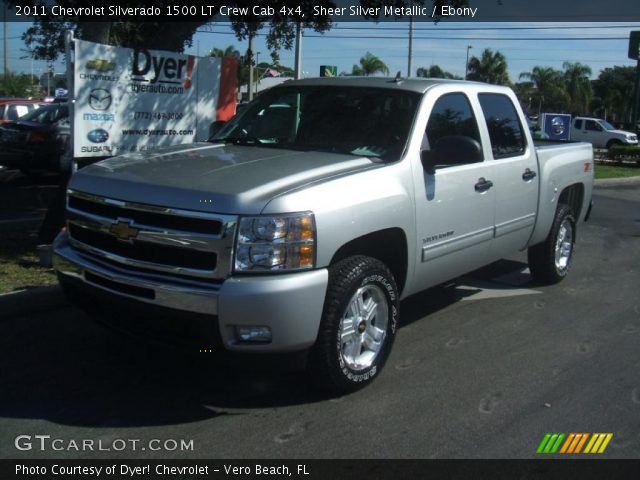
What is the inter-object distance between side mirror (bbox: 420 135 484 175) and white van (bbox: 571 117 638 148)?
3061 centimetres

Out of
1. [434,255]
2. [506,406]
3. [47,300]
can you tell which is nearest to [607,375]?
[506,406]

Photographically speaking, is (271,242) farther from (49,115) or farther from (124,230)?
(49,115)

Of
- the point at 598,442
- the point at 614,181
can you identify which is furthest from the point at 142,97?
the point at 614,181

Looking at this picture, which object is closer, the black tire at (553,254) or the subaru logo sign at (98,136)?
the black tire at (553,254)

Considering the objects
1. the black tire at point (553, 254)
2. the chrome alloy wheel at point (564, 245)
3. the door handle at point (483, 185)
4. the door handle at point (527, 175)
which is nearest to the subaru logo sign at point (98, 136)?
the door handle at point (483, 185)

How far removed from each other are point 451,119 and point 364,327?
192cm

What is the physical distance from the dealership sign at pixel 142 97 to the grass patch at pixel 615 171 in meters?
13.7

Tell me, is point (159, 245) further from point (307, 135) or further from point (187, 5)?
point (187, 5)

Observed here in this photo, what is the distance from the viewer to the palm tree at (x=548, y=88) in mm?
61312

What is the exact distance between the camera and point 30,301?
563 centimetres

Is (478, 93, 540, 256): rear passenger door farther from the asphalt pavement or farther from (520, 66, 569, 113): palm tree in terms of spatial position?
(520, 66, 569, 113): palm tree
